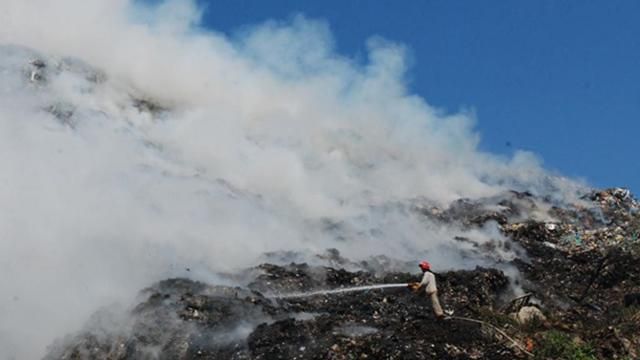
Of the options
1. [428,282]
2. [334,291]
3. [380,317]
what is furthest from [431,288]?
[334,291]

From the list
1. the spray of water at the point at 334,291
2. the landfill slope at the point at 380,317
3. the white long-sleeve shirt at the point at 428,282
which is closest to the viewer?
the landfill slope at the point at 380,317

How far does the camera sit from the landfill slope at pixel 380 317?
18.5 metres

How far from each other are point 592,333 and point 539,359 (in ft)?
8.75

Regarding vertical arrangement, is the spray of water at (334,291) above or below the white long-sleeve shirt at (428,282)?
above

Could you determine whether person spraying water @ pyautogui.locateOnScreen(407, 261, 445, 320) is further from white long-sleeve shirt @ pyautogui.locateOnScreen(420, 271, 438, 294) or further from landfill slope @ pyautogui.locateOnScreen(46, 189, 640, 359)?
landfill slope @ pyautogui.locateOnScreen(46, 189, 640, 359)

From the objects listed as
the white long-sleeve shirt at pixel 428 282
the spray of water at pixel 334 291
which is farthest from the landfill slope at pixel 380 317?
Answer: the white long-sleeve shirt at pixel 428 282

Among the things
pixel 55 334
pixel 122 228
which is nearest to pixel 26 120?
pixel 122 228

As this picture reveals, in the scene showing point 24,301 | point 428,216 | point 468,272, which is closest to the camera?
point 24,301

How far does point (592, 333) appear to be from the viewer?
1998cm

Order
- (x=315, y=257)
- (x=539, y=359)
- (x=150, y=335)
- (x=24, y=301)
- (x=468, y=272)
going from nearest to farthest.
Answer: (x=539, y=359)
(x=150, y=335)
(x=24, y=301)
(x=468, y=272)
(x=315, y=257)

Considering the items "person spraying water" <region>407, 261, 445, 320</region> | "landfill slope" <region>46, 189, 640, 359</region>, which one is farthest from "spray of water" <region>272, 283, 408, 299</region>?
"person spraying water" <region>407, 261, 445, 320</region>

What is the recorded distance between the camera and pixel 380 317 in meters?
20.3

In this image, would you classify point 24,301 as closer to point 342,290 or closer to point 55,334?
point 55,334

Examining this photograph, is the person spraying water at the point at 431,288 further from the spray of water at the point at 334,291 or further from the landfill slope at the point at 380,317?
the spray of water at the point at 334,291
